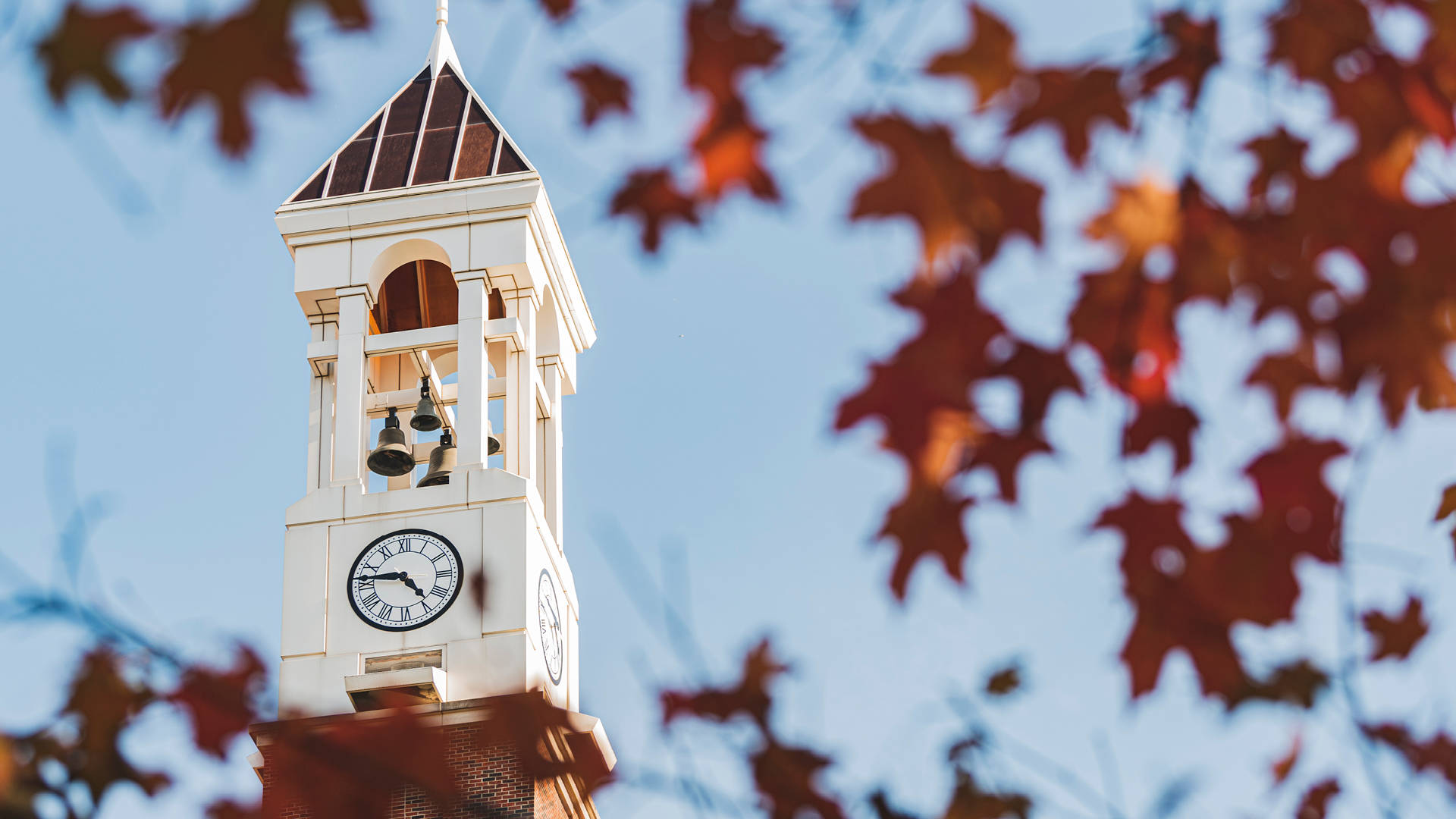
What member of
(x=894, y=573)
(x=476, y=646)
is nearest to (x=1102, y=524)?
(x=894, y=573)

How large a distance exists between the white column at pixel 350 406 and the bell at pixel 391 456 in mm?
234

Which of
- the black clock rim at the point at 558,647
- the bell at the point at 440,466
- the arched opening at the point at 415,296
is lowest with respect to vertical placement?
the black clock rim at the point at 558,647

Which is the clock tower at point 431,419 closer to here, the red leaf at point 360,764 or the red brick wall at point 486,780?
the red brick wall at point 486,780

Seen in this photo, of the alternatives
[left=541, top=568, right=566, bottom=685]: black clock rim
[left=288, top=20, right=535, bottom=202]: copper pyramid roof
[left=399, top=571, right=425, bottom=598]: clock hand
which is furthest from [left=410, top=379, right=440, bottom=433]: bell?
[left=288, top=20, right=535, bottom=202]: copper pyramid roof

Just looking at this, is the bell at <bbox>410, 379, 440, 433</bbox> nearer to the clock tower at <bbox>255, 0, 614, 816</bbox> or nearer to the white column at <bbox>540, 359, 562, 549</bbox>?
the clock tower at <bbox>255, 0, 614, 816</bbox>

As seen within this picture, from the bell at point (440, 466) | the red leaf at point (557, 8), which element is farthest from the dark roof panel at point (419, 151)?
the red leaf at point (557, 8)

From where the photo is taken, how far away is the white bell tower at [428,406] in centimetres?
1723

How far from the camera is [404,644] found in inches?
679

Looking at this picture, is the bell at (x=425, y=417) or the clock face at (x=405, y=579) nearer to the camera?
the clock face at (x=405, y=579)

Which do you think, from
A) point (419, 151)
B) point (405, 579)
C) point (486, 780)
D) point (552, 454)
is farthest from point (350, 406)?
point (486, 780)

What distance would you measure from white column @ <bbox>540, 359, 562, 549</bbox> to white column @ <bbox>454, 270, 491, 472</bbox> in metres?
1.19

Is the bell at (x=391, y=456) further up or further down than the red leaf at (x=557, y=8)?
further up

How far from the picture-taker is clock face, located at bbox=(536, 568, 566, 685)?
18.1m

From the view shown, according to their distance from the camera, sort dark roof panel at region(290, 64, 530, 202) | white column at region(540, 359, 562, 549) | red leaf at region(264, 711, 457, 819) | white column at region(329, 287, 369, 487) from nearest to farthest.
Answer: red leaf at region(264, 711, 457, 819)
white column at region(329, 287, 369, 487)
white column at region(540, 359, 562, 549)
dark roof panel at region(290, 64, 530, 202)
